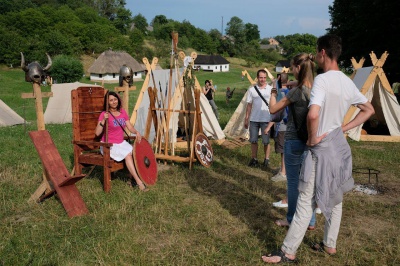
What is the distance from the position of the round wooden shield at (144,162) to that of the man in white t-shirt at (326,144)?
8.95 ft

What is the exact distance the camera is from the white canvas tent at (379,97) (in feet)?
30.6

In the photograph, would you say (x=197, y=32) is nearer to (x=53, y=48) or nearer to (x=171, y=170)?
(x=53, y=48)

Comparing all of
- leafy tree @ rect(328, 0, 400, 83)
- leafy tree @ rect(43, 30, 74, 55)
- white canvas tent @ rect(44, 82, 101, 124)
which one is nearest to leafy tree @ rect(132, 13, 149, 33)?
leafy tree @ rect(43, 30, 74, 55)

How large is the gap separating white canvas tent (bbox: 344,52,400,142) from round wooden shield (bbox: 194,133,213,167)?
4.31 m

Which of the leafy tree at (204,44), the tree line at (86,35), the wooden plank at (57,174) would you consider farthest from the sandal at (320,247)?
the leafy tree at (204,44)

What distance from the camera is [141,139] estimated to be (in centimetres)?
554

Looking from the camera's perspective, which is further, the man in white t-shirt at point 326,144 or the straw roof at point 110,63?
the straw roof at point 110,63

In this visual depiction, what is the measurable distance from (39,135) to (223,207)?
2.58 metres

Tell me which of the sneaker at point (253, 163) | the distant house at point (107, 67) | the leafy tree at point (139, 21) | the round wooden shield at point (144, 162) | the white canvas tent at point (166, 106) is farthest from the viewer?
the leafy tree at point (139, 21)

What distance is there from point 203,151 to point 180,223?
2756mm

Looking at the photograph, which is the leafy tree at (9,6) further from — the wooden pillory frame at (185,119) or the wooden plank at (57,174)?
the wooden plank at (57,174)

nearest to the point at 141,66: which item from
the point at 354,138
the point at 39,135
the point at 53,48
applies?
the point at 53,48

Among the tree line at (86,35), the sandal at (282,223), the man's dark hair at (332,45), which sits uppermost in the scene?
the tree line at (86,35)

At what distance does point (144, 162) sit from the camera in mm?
5445
